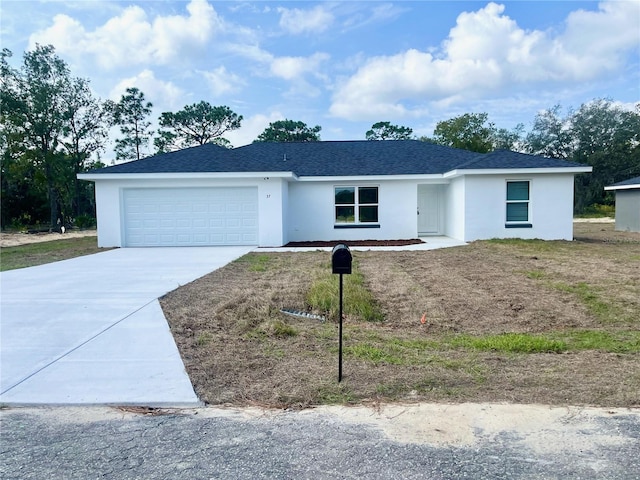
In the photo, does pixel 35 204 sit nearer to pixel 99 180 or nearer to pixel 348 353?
pixel 99 180

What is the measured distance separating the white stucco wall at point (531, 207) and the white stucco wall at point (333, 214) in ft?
8.04

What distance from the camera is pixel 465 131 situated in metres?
43.6

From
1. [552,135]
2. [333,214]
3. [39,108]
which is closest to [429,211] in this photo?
[333,214]

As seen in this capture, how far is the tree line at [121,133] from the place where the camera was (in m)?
28.6

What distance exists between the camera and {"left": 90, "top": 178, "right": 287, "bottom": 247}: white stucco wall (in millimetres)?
15195

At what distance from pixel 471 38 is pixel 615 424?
616 inches

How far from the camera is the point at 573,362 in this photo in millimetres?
4320

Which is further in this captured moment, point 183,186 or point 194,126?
point 194,126

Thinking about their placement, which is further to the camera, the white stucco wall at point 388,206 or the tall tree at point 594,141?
the tall tree at point 594,141

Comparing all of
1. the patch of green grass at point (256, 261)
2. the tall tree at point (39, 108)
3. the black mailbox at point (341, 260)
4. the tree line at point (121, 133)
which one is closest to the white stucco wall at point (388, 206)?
the patch of green grass at point (256, 261)

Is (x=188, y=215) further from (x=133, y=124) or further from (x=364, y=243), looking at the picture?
(x=133, y=124)

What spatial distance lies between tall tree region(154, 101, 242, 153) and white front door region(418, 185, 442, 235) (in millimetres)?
26330

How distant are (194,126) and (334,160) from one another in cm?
2613

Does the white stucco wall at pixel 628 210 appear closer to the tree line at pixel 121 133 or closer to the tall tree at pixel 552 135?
the tree line at pixel 121 133
